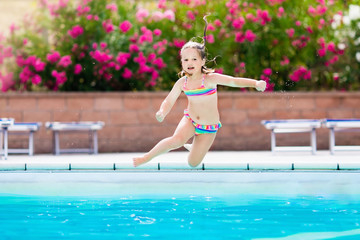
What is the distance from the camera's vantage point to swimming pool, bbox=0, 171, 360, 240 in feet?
12.1

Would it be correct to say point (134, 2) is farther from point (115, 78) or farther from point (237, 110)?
point (237, 110)

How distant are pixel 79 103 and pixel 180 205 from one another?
4.73 m

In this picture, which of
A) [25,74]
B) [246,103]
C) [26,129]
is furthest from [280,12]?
[26,129]

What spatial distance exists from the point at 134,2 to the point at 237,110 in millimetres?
2818

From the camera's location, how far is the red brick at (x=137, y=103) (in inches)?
358

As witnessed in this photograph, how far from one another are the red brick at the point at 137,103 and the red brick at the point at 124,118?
3.3 inches

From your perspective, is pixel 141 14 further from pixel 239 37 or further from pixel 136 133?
pixel 136 133

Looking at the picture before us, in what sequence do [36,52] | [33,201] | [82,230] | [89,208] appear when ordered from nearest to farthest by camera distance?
[82,230], [89,208], [33,201], [36,52]

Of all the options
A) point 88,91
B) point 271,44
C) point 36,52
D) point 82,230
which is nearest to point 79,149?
point 88,91

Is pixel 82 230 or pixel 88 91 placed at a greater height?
pixel 88 91

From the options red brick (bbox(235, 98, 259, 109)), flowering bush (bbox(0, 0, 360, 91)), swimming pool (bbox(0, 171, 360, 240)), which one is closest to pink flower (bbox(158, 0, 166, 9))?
flowering bush (bbox(0, 0, 360, 91))

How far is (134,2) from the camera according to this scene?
10.3 metres

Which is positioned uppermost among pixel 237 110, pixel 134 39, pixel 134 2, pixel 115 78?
pixel 134 2

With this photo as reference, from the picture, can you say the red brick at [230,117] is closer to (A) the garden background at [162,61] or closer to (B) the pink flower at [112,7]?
(A) the garden background at [162,61]
